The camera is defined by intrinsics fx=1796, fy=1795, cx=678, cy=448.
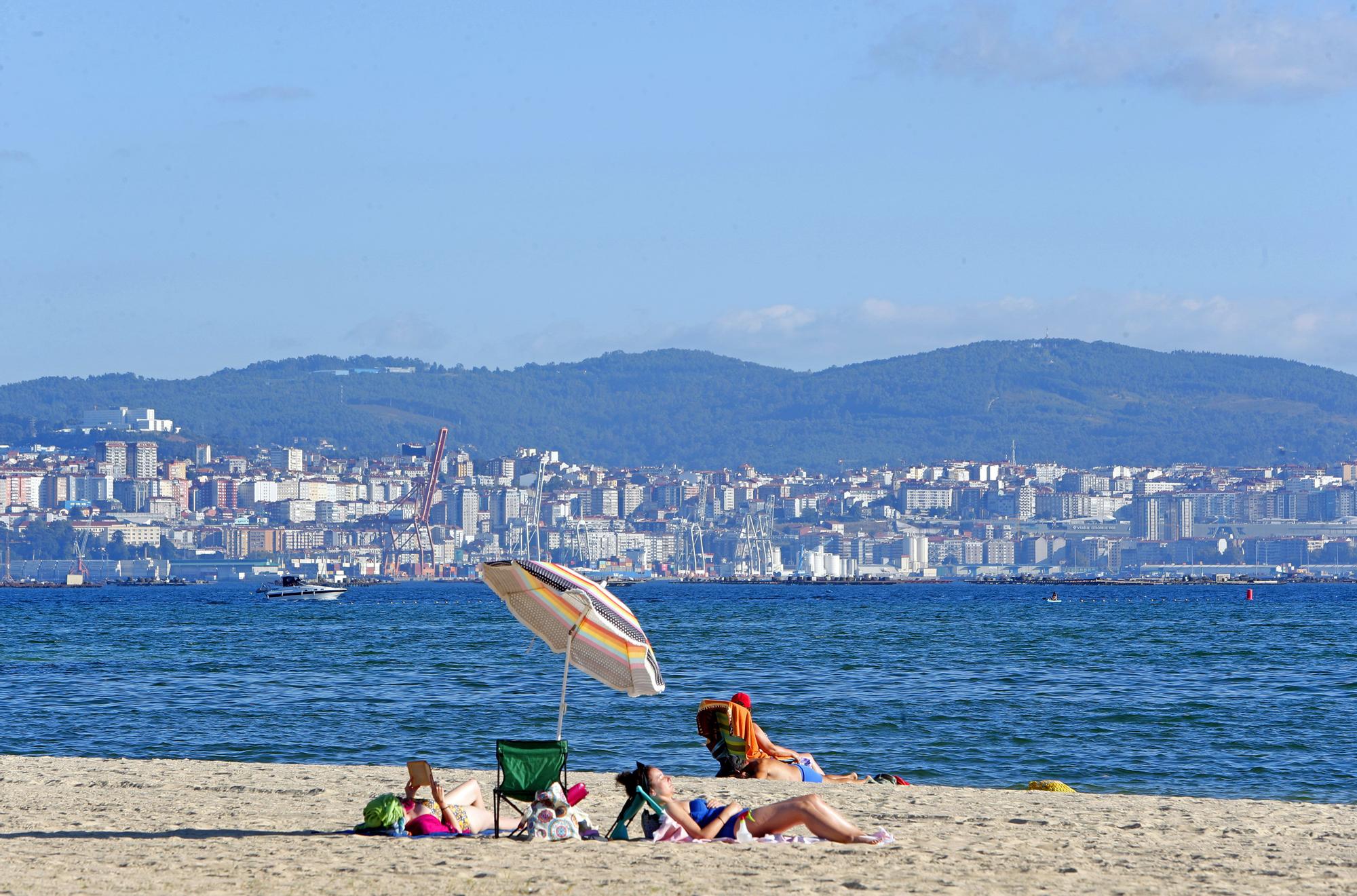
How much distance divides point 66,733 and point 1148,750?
10.1 meters

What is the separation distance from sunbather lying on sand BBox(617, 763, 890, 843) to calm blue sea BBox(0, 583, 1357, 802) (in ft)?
8.74

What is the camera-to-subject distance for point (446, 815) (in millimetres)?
8805

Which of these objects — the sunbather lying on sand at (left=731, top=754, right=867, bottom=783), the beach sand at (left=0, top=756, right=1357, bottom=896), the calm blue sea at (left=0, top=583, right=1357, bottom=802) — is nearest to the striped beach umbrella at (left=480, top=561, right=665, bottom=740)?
the beach sand at (left=0, top=756, right=1357, bottom=896)

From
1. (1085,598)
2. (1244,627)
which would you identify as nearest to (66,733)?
(1244,627)

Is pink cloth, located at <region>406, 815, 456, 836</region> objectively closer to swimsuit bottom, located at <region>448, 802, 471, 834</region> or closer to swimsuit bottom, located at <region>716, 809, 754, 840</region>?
swimsuit bottom, located at <region>448, 802, 471, 834</region>

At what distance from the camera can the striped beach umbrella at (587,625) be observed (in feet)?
28.9

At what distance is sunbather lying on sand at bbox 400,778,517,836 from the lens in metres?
8.79

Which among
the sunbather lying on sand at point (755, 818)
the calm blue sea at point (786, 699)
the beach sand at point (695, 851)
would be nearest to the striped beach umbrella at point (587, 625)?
the sunbather lying on sand at point (755, 818)

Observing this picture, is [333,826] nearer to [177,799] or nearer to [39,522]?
[177,799]

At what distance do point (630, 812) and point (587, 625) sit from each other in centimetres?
93

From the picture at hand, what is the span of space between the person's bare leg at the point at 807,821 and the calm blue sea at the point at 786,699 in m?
2.95

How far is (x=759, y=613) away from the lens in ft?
204

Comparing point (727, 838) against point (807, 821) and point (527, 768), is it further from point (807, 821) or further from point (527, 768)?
point (527, 768)

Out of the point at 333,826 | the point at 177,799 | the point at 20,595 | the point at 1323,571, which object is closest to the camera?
the point at 333,826
